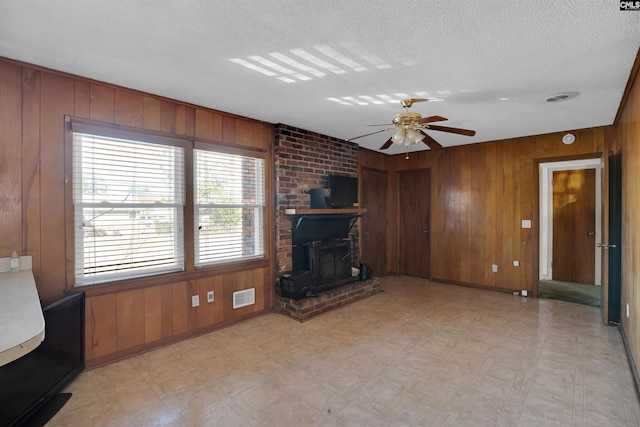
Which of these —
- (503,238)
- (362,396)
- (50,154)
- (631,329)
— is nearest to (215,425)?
(362,396)

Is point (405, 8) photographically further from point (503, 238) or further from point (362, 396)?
point (503, 238)

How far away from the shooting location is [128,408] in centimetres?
211

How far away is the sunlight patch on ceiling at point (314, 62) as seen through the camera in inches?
86.0

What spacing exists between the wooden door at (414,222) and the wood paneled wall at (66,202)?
3.73 meters

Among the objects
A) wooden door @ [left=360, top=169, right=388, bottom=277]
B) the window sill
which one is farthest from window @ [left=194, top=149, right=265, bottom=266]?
wooden door @ [left=360, top=169, right=388, bottom=277]

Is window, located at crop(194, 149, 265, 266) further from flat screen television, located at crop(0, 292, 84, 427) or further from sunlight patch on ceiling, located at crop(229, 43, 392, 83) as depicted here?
sunlight patch on ceiling, located at crop(229, 43, 392, 83)

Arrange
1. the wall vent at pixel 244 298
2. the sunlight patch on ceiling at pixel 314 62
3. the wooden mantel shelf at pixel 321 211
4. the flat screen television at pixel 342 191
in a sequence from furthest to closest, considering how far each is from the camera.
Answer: the flat screen television at pixel 342 191, the wooden mantel shelf at pixel 321 211, the wall vent at pixel 244 298, the sunlight patch on ceiling at pixel 314 62

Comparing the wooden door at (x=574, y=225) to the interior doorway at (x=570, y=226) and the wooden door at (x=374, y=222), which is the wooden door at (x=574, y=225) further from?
the wooden door at (x=374, y=222)

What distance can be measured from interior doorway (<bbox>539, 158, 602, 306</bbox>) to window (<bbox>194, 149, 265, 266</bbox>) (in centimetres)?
481

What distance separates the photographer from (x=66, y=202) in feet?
8.33

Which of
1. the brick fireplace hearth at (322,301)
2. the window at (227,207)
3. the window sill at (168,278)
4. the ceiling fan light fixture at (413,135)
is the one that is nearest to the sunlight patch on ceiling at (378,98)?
the ceiling fan light fixture at (413,135)

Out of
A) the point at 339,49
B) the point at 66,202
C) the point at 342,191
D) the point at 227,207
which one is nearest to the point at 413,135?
the point at 339,49

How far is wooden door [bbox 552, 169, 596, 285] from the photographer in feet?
18.0

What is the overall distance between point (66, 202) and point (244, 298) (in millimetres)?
1992
